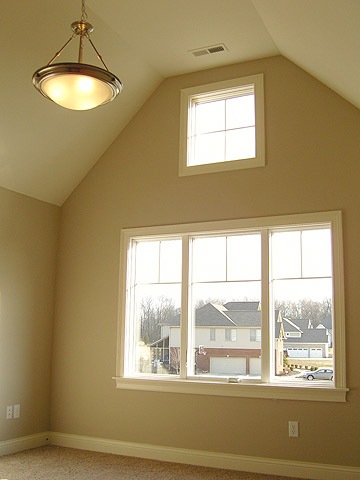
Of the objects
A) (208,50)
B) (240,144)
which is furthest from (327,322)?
(208,50)

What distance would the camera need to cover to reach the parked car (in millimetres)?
4875

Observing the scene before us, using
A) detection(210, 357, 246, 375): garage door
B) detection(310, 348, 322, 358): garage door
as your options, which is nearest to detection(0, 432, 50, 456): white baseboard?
detection(210, 357, 246, 375): garage door

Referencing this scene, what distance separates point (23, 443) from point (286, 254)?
10.6 ft

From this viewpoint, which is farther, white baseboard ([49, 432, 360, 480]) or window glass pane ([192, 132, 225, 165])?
window glass pane ([192, 132, 225, 165])

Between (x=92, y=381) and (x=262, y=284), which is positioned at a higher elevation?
(x=262, y=284)

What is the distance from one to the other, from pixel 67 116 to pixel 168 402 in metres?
2.93

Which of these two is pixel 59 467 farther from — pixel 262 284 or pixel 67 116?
pixel 67 116

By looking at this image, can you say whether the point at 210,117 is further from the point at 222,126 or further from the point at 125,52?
the point at 125,52

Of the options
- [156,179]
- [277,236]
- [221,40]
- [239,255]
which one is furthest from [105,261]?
[221,40]

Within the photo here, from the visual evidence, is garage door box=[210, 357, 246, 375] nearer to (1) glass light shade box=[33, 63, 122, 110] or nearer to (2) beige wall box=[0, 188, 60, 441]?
(2) beige wall box=[0, 188, 60, 441]

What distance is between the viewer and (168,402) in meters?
5.43

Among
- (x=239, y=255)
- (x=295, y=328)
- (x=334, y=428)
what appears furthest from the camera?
(x=239, y=255)

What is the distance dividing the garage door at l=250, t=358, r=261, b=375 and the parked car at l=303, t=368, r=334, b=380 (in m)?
0.42

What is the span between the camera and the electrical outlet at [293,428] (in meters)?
4.83
